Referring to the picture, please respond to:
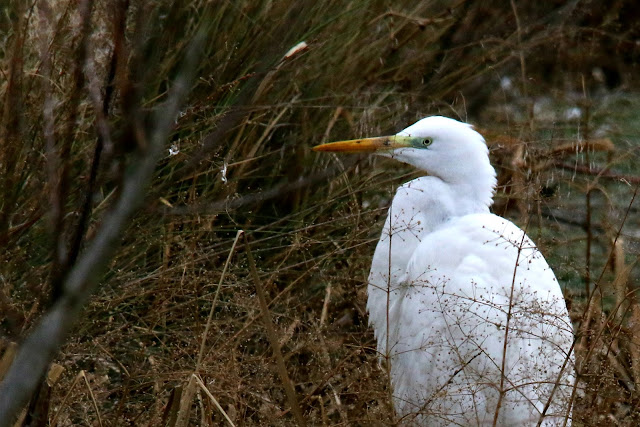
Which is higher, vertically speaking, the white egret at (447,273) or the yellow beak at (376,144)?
the yellow beak at (376,144)

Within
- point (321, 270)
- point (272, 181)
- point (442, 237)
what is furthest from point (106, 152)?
point (272, 181)

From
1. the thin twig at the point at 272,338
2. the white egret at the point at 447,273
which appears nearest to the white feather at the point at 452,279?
the white egret at the point at 447,273

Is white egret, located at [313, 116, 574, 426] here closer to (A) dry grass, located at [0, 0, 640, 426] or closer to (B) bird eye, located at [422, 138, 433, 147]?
(B) bird eye, located at [422, 138, 433, 147]

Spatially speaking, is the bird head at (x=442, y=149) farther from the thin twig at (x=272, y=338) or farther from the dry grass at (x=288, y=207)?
the thin twig at (x=272, y=338)

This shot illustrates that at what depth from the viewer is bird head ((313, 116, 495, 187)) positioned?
2.40 m

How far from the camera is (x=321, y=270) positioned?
8.56 feet

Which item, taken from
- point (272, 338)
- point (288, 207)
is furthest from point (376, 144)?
point (272, 338)

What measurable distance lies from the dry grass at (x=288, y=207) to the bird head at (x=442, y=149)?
0.12 m

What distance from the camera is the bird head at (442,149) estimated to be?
7.86 ft

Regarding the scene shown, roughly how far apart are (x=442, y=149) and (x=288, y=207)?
30.1 inches

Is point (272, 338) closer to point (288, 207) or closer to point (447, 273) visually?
point (447, 273)

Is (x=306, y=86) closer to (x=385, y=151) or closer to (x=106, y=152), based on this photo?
(x=385, y=151)

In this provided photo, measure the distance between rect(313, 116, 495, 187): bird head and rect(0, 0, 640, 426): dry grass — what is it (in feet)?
0.40

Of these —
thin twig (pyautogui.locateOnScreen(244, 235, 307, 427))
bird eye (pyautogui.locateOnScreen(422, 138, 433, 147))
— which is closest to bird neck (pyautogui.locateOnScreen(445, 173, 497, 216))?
bird eye (pyautogui.locateOnScreen(422, 138, 433, 147))
